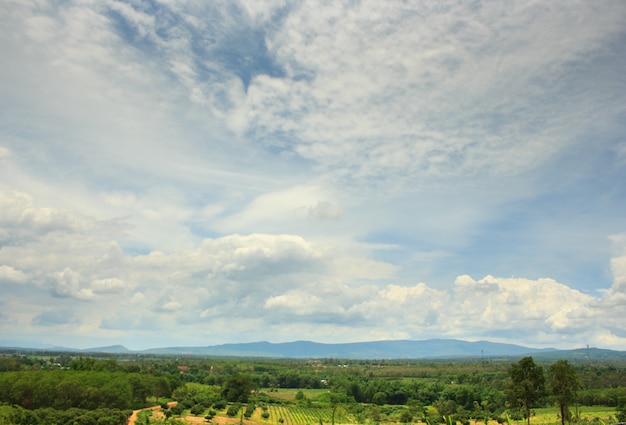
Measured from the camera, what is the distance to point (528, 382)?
42781 mm

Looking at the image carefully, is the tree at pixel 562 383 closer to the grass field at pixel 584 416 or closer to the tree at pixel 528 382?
the tree at pixel 528 382

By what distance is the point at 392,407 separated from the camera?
346 feet

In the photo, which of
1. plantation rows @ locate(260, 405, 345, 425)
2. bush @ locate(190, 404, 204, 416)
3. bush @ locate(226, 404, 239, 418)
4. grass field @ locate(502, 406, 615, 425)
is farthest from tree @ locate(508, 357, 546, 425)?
bush @ locate(190, 404, 204, 416)

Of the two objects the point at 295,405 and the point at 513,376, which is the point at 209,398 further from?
the point at 513,376

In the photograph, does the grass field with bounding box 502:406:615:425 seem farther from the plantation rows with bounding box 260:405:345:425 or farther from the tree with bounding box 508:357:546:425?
the plantation rows with bounding box 260:405:345:425

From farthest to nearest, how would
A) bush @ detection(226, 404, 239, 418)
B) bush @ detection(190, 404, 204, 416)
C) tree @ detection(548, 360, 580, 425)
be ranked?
bush @ detection(226, 404, 239, 418)
bush @ detection(190, 404, 204, 416)
tree @ detection(548, 360, 580, 425)

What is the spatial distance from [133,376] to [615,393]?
89389mm

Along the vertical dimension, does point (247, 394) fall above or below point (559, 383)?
below

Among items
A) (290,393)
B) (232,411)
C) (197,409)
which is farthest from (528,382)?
(290,393)

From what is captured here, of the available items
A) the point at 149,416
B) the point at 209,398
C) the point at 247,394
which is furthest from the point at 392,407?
the point at 149,416

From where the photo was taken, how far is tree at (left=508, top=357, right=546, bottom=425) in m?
43.0

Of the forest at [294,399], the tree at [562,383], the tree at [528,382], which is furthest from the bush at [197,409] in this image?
the tree at [562,383]

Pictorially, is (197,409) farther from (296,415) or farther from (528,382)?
(528,382)

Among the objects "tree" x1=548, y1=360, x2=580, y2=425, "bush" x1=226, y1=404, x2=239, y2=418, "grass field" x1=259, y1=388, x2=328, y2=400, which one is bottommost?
"grass field" x1=259, y1=388, x2=328, y2=400
